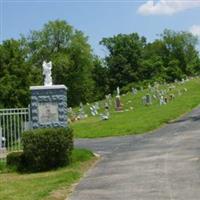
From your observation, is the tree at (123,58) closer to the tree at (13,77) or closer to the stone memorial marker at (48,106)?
the tree at (13,77)

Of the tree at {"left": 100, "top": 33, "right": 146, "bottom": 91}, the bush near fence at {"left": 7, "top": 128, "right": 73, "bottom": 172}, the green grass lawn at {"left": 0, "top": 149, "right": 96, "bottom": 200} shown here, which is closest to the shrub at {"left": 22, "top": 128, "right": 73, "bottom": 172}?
the bush near fence at {"left": 7, "top": 128, "right": 73, "bottom": 172}

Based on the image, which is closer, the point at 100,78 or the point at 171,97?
the point at 171,97

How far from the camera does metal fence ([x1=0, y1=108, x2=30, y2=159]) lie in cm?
1988

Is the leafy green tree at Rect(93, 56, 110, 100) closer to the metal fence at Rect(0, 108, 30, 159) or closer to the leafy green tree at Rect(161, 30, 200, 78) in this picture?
the leafy green tree at Rect(161, 30, 200, 78)

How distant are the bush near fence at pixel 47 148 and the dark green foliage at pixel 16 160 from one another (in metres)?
0.19

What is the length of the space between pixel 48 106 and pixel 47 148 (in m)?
2.10

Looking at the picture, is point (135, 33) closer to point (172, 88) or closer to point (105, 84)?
point (105, 84)

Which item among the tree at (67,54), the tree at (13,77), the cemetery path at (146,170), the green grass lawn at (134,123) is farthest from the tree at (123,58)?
the cemetery path at (146,170)

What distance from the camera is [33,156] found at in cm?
1786

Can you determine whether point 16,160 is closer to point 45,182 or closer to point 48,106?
point 48,106

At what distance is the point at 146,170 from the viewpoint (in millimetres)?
15062

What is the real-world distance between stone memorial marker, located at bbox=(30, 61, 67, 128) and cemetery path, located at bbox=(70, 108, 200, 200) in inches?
81.7

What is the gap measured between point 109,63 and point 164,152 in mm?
79192

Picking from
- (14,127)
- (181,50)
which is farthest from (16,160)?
(181,50)
